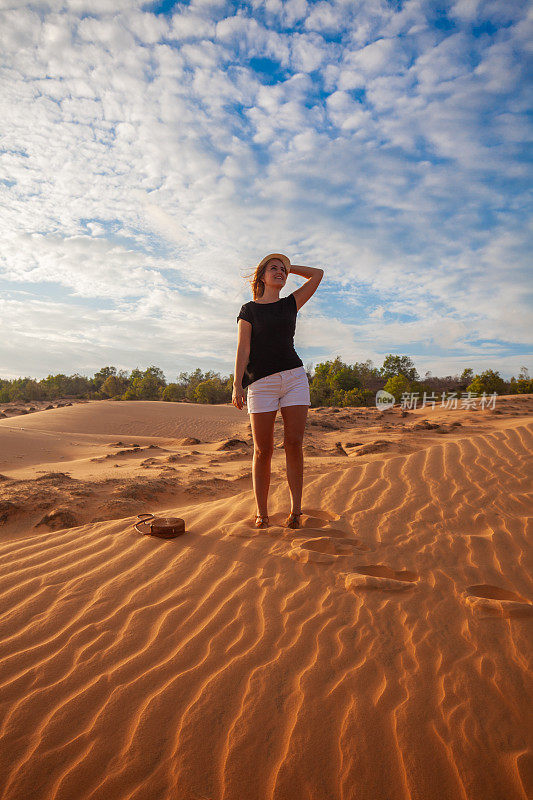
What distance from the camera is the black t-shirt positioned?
320 centimetres

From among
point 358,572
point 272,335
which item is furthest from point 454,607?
point 272,335

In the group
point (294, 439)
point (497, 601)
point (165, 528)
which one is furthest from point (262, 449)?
point (497, 601)

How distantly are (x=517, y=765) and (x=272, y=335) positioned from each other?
2.71m

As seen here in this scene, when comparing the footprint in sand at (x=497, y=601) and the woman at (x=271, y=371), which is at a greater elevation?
the woman at (x=271, y=371)

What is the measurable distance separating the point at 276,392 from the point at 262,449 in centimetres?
49

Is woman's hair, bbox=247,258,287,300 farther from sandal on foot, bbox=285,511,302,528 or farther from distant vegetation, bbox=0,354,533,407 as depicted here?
distant vegetation, bbox=0,354,533,407

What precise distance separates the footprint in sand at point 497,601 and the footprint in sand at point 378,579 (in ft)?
1.09

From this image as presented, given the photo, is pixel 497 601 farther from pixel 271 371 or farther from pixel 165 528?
pixel 165 528

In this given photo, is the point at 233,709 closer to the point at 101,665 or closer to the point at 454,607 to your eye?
the point at 101,665

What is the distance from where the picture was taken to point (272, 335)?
320cm

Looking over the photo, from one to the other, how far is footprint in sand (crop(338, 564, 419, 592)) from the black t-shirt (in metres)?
Answer: 1.60

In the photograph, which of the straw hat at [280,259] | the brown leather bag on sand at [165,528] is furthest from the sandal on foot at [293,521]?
the straw hat at [280,259]

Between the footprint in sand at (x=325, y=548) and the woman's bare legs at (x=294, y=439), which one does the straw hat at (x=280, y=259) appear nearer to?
the woman's bare legs at (x=294, y=439)

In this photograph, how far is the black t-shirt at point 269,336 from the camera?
3.20 metres
